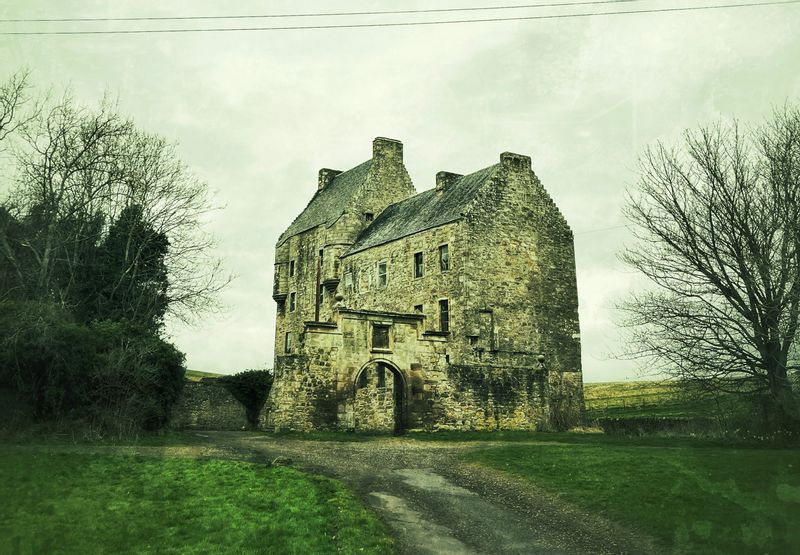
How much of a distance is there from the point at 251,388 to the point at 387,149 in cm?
1841

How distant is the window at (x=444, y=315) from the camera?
3220cm

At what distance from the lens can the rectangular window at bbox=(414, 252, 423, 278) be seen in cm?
3438

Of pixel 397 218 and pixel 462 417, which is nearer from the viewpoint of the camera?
pixel 462 417

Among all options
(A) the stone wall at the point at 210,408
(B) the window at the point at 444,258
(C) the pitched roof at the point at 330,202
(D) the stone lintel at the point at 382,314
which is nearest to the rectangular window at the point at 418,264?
(B) the window at the point at 444,258

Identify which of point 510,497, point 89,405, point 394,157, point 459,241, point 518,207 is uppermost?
point 394,157

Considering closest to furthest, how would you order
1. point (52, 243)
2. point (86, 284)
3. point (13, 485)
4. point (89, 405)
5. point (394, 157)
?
point (13, 485), point (89, 405), point (52, 243), point (86, 284), point (394, 157)

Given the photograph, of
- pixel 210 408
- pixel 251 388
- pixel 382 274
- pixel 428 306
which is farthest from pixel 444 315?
pixel 210 408

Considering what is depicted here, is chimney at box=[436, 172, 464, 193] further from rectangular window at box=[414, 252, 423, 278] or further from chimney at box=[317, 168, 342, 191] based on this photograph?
chimney at box=[317, 168, 342, 191]

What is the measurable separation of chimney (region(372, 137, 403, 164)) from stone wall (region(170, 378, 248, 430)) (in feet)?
60.6

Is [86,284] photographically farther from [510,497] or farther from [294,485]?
[510,497]

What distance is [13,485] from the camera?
493 inches

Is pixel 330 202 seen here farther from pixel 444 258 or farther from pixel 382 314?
pixel 382 314

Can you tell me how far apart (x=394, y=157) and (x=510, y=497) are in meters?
33.9

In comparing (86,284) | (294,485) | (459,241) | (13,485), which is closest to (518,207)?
(459,241)
